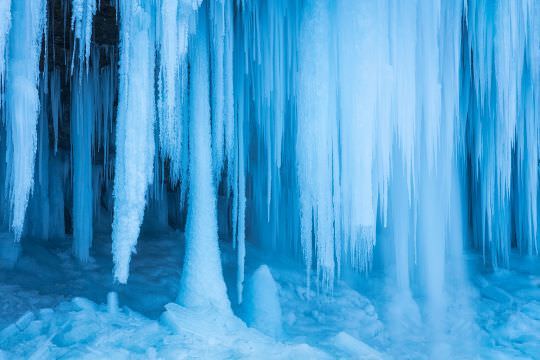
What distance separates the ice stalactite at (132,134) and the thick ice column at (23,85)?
2.85 ft

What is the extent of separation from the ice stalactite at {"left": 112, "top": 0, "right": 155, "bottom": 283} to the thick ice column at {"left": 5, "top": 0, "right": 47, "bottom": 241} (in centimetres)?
87

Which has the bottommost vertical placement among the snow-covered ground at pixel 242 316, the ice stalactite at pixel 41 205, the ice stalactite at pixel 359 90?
the snow-covered ground at pixel 242 316

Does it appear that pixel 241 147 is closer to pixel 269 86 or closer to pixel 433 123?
pixel 269 86

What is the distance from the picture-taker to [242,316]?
6.77 meters

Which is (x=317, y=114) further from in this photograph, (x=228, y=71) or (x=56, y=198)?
(x=56, y=198)

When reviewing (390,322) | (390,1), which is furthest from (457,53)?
(390,322)

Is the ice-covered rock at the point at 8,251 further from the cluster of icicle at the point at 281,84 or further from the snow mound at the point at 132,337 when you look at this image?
the snow mound at the point at 132,337

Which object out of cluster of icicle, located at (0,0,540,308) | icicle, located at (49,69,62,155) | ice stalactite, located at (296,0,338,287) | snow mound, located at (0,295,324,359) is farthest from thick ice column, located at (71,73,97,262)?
ice stalactite, located at (296,0,338,287)

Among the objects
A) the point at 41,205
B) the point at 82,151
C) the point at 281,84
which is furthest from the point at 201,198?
the point at 41,205

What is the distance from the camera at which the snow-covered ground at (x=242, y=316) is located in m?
5.46

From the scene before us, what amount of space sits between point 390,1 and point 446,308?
5.56 meters

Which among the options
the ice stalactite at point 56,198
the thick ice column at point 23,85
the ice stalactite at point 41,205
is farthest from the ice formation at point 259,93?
the ice stalactite at point 56,198

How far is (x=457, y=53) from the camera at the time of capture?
665 centimetres

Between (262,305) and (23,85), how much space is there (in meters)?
3.88
